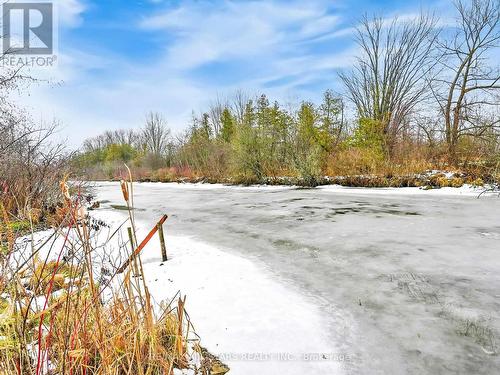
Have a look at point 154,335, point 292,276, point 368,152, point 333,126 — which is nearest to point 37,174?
point 292,276

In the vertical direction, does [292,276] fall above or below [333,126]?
below

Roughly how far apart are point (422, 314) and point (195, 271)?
242 centimetres

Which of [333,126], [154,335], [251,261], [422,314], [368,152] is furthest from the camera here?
[333,126]

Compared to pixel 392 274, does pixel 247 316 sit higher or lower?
lower

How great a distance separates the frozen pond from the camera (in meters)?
2.05

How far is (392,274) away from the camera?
11.0 ft

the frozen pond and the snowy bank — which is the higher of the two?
the frozen pond

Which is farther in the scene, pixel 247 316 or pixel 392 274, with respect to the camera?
pixel 392 274

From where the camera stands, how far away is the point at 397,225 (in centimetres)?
564

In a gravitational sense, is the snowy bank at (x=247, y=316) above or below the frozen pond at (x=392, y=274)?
below

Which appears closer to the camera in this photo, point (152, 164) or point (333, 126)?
point (333, 126)

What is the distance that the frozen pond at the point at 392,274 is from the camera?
2.05 meters

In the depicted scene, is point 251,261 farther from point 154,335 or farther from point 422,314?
point 154,335

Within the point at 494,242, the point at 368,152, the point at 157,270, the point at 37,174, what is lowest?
the point at 157,270
